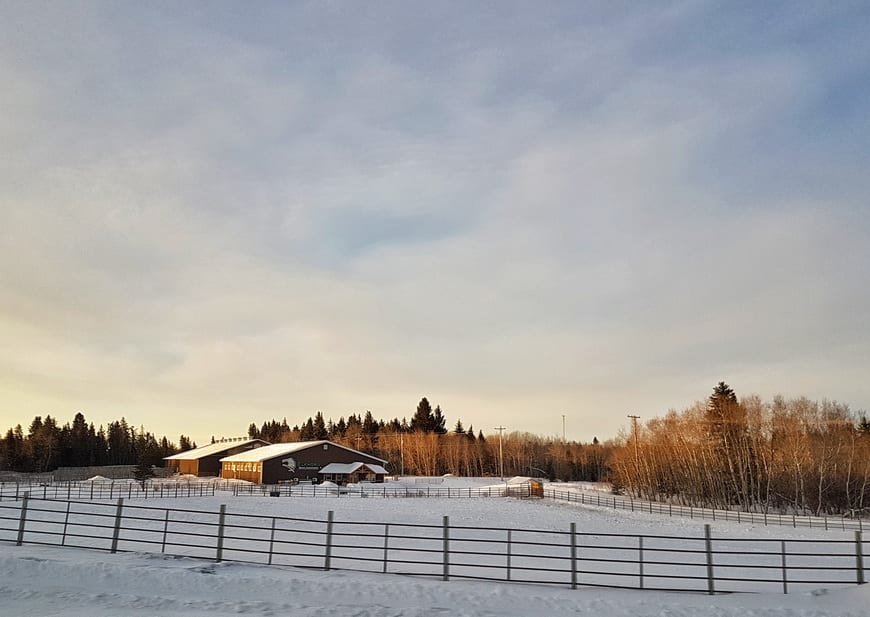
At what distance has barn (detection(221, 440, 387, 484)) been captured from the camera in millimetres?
80625

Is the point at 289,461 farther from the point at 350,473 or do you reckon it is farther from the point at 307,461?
the point at 350,473

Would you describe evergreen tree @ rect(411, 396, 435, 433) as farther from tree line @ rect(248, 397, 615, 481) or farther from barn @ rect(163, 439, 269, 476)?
barn @ rect(163, 439, 269, 476)

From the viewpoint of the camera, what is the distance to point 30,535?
81.5 ft

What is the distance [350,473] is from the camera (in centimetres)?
8438

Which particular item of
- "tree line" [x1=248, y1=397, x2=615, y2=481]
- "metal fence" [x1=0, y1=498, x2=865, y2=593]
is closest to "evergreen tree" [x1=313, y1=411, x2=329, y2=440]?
"tree line" [x1=248, y1=397, x2=615, y2=481]

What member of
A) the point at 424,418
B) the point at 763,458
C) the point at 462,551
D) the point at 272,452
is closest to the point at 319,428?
the point at 424,418

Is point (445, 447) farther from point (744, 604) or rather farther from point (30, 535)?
point (744, 604)

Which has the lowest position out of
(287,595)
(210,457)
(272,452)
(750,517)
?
(750,517)

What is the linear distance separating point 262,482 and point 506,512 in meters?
40.2

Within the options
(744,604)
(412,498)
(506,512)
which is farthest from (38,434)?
(744,604)

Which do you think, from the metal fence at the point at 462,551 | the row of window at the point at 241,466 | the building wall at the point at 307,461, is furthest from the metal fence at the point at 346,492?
the metal fence at the point at 462,551

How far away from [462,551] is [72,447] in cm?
13974

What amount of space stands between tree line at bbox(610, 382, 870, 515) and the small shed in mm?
33440

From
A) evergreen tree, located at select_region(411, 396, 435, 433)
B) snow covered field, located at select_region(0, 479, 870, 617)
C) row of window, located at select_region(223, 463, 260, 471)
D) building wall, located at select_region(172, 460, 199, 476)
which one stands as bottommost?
building wall, located at select_region(172, 460, 199, 476)
